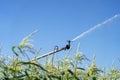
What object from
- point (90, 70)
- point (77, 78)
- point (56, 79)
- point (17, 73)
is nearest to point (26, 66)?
point (17, 73)

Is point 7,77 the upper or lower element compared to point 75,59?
lower

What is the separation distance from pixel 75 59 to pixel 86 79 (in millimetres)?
377

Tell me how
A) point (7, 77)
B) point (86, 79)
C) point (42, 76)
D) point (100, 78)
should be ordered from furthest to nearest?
point (100, 78), point (86, 79), point (42, 76), point (7, 77)

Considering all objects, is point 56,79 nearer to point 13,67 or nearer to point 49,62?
point 49,62

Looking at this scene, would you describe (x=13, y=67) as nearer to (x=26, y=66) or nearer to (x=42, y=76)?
(x=26, y=66)

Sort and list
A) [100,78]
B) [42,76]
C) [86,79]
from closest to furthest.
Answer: [42,76], [86,79], [100,78]

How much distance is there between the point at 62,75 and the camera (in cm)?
319

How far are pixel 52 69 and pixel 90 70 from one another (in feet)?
2.13

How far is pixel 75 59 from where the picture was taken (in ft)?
10.4

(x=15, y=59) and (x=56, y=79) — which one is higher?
(x=15, y=59)

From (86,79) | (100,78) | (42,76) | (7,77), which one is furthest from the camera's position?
(100,78)

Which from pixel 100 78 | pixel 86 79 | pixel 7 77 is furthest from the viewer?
pixel 100 78

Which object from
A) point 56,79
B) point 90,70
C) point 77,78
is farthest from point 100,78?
point 56,79

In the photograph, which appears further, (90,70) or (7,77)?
(90,70)
